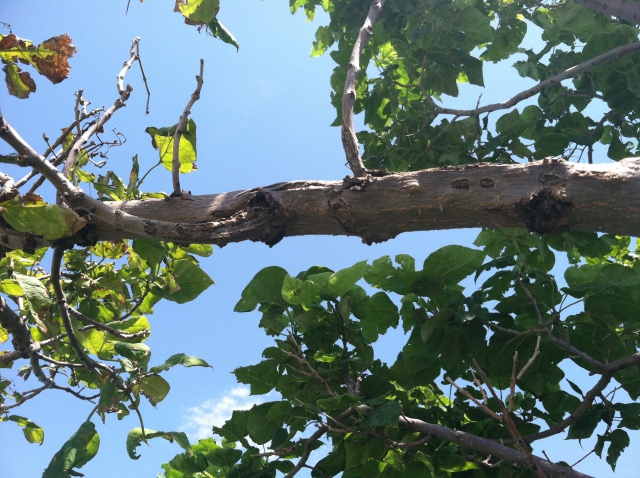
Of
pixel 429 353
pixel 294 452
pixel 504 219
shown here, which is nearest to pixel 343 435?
pixel 294 452

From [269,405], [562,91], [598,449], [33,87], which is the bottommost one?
[598,449]

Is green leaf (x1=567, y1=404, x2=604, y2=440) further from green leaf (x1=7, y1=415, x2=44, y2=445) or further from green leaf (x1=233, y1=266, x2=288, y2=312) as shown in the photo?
green leaf (x1=7, y1=415, x2=44, y2=445)

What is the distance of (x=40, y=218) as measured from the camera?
1932 mm

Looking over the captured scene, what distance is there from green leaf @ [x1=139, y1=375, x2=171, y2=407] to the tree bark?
747 mm

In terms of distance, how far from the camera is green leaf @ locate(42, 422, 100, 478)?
2158 millimetres

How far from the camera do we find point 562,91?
413 centimetres

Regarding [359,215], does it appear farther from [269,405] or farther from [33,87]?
[33,87]

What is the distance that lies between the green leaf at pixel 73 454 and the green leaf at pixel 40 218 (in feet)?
3.03

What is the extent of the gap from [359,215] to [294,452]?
1208mm

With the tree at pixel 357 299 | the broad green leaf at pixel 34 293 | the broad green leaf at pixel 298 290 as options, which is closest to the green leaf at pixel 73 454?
the tree at pixel 357 299

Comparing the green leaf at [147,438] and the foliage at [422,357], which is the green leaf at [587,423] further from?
the green leaf at [147,438]

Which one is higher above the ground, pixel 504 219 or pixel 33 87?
pixel 33 87

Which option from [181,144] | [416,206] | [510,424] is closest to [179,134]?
[181,144]

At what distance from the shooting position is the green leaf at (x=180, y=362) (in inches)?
94.1
